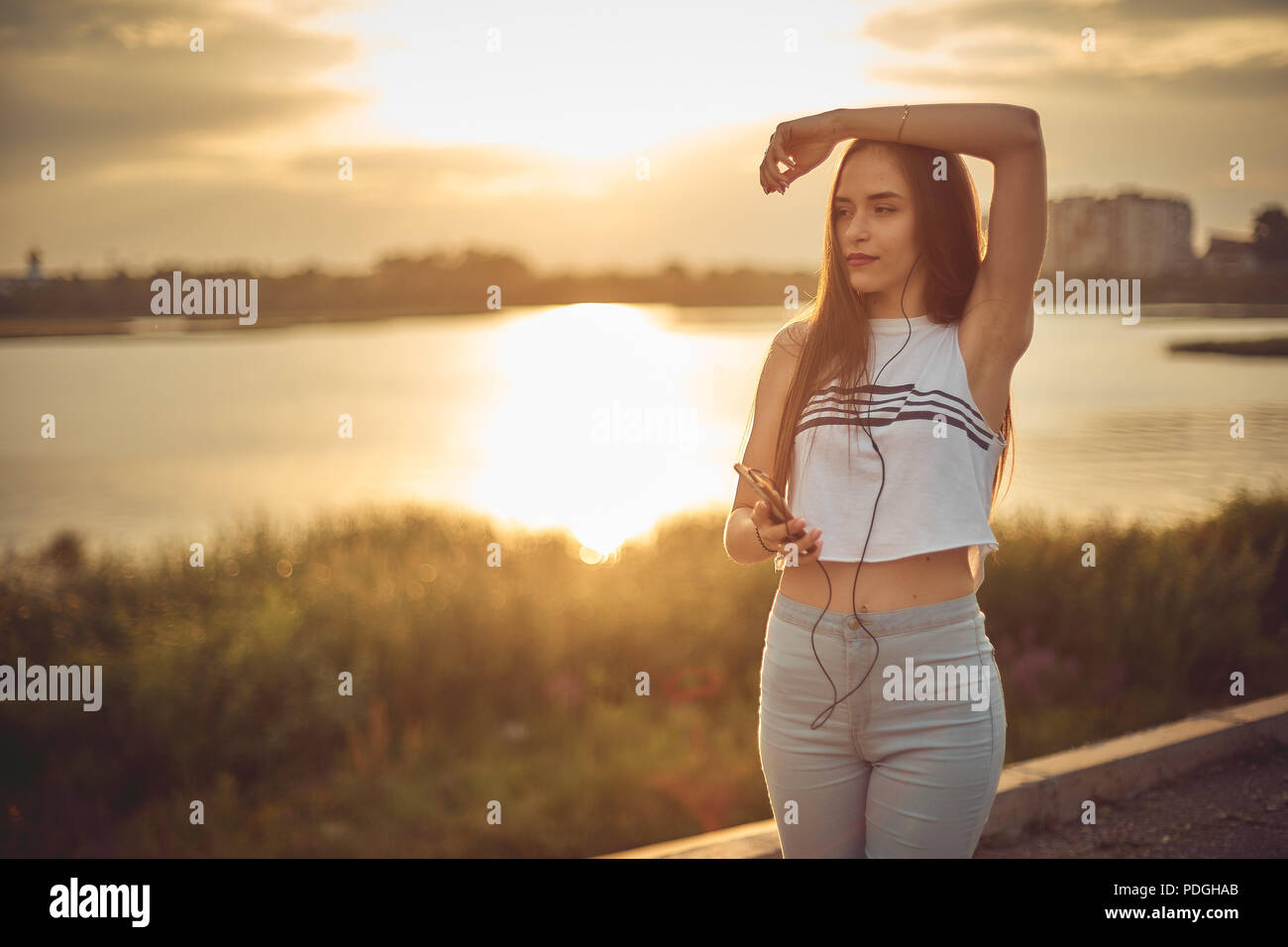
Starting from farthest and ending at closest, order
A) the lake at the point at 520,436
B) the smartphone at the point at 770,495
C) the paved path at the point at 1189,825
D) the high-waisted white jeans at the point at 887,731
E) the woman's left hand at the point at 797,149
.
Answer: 1. the lake at the point at 520,436
2. the paved path at the point at 1189,825
3. the woman's left hand at the point at 797,149
4. the high-waisted white jeans at the point at 887,731
5. the smartphone at the point at 770,495

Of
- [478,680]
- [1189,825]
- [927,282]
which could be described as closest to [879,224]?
[927,282]

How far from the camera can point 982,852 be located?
14.9ft

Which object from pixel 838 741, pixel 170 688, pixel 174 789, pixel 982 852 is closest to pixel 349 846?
pixel 174 789

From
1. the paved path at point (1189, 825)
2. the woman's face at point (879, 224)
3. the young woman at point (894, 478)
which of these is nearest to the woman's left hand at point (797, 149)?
the young woman at point (894, 478)

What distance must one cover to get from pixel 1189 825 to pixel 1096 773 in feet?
1.42

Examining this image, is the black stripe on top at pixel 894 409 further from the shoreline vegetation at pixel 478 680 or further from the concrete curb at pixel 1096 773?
the shoreline vegetation at pixel 478 680

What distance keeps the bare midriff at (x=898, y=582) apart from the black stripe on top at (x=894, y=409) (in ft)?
0.92

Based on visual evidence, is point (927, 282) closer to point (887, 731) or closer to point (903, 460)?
point (903, 460)

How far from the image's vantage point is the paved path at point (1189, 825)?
15.0 ft

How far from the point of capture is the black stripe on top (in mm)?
2426

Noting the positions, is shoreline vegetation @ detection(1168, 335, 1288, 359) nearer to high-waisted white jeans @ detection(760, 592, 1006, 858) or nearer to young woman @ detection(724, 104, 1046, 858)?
young woman @ detection(724, 104, 1046, 858)

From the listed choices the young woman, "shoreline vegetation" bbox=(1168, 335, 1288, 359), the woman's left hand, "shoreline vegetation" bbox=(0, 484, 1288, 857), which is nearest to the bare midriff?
the young woman
